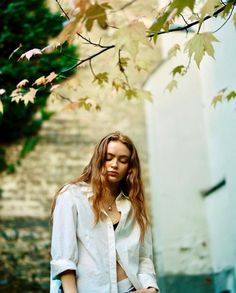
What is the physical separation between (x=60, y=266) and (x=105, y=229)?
30cm

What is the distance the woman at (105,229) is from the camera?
6.60 ft

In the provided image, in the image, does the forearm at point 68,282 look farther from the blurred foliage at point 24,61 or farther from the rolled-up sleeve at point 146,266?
the blurred foliage at point 24,61

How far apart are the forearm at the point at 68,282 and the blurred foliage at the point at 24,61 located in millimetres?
4303

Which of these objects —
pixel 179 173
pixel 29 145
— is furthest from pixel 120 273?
pixel 29 145

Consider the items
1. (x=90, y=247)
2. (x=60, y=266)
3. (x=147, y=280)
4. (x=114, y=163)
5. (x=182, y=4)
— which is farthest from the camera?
(x=114, y=163)

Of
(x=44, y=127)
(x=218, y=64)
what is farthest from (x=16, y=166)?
(x=218, y=64)

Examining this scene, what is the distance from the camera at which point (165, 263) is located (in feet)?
18.8

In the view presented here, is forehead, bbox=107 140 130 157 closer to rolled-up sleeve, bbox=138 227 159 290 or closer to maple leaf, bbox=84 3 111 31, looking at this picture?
rolled-up sleeve, bbox=138 227 159 290

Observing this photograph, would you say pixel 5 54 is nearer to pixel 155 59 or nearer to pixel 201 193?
pixel 155 59

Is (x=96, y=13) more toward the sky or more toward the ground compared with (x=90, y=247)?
more toward the sky

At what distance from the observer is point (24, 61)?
6.28 metres

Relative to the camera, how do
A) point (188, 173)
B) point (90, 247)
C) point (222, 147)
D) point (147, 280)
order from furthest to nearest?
1. point (188, 173)
2. point (222, 147)
3. point (147, 280)
4. point (90, 247)

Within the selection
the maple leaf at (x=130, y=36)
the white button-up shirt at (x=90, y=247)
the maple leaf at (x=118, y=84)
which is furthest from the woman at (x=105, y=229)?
the maple leaf at (x=118, y=84)

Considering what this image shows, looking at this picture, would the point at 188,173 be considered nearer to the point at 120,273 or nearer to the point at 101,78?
the point at 101,78
